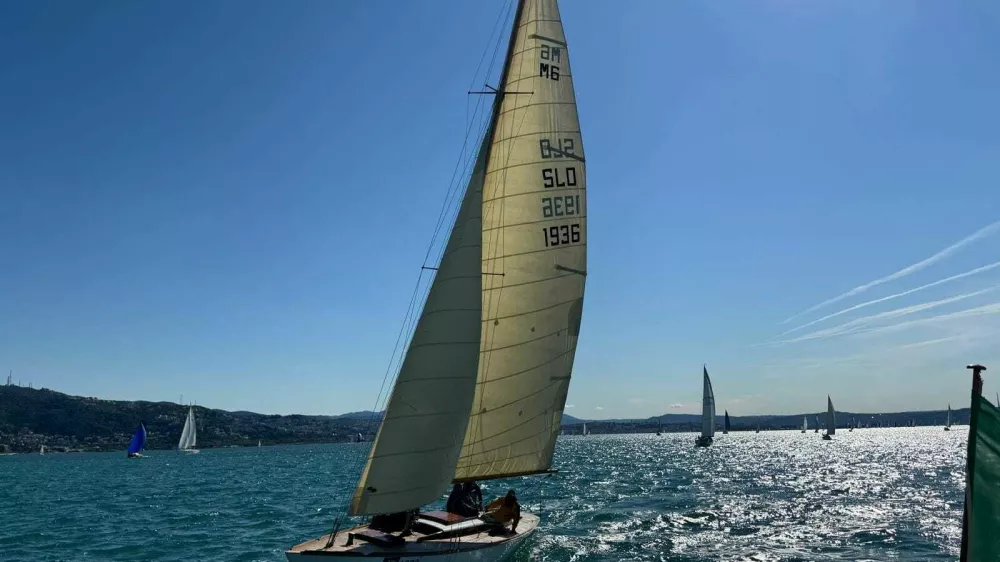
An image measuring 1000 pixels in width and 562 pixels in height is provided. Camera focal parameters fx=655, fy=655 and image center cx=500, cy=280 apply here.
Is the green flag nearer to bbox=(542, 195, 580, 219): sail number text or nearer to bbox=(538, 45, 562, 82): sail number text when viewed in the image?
bbox=(542, 195, 580, 219): sail number text

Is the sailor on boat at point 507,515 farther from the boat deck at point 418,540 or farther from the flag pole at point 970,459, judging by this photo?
the flag pole at point 970,459

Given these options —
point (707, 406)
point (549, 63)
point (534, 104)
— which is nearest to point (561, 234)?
point (534, 104)

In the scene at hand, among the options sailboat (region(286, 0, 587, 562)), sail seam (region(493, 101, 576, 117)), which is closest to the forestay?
sailboat (region(286, 0, 587, 562))

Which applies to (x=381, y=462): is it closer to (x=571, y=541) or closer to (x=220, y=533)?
(x=571, y=541)

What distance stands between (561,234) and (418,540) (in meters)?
9.27

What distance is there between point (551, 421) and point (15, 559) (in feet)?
63.4

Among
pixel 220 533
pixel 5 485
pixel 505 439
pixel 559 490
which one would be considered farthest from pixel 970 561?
pixel 5 485

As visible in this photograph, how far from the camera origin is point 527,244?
18797 mm

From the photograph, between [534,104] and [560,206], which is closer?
[534,104]

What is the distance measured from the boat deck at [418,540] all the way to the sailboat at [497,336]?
5 centimetres

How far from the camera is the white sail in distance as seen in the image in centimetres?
1850

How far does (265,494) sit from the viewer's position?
156 ft

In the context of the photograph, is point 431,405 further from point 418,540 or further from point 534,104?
point 534,104

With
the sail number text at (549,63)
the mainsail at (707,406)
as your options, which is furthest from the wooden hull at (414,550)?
the mainsail at (707,406)
